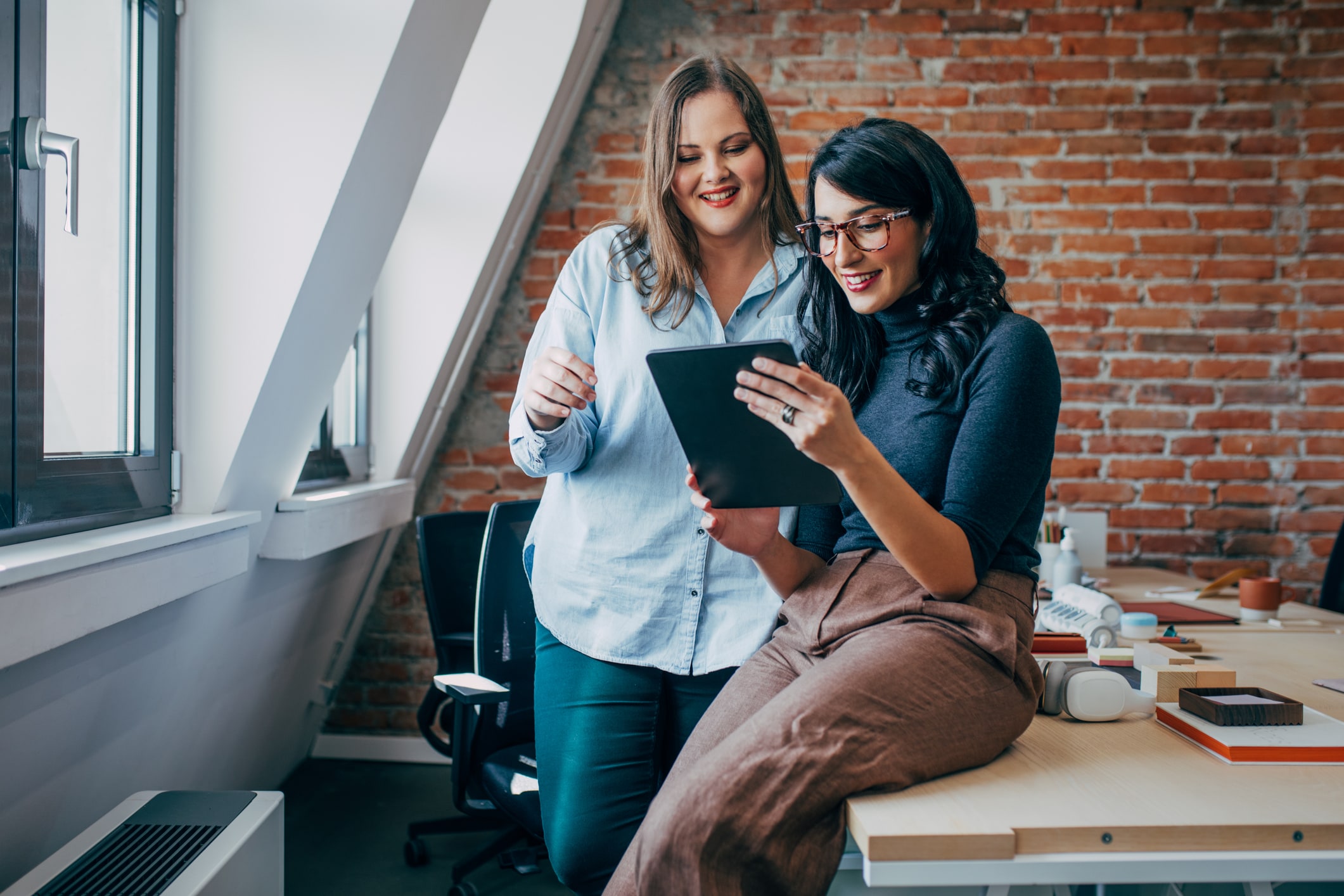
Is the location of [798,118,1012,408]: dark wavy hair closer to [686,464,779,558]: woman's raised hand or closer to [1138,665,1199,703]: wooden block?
[686,464,779,558]: woman's raised hand

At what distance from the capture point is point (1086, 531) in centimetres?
279

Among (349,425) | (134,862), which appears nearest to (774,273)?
(134,862)

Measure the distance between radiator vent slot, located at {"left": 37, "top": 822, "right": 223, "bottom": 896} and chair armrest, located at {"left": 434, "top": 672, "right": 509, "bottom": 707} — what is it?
660mm

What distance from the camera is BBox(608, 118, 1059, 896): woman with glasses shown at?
34.8 inches

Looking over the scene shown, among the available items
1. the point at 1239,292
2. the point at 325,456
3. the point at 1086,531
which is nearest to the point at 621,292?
the point at 325,456

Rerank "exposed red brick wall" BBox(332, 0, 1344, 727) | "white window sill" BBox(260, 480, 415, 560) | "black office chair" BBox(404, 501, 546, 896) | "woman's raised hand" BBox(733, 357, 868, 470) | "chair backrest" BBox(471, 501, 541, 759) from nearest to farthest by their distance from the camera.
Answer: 1. "woman's raised hand" BBox(733, 357, 868, 470)
2. "white window sill" BBox(260, 480, 415, 560)
3. "black office chair" BBox(404, 501, 546, 896)
4. "chair backrest" BBox(471, 501, 541, 759)
5. "exposed red brick wall" BBox(332, 0, 1344, 727)

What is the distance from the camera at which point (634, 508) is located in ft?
4.48

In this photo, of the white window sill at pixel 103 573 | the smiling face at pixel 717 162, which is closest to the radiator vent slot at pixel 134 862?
the white window sill at pixel 103 573

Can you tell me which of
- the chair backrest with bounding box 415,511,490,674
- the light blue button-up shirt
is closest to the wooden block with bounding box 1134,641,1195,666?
the light blue button-up shirt

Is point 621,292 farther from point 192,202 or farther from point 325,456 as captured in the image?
point 325,456

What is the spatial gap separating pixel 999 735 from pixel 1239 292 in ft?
8.41

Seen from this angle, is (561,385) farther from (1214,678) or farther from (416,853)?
(416,853)

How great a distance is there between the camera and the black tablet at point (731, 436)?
100cm

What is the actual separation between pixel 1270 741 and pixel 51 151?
1746mm
